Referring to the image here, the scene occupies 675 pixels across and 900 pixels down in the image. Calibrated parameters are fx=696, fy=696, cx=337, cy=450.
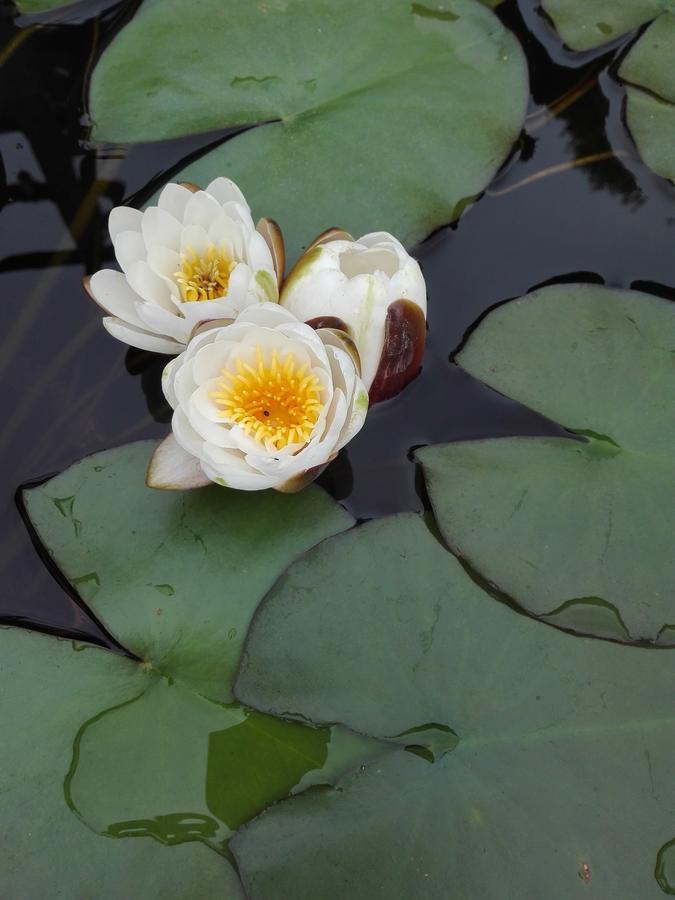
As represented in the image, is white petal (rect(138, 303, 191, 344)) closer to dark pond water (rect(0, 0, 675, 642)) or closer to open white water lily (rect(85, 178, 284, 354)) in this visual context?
open white water lily (rect(85, 178, 284, 354))

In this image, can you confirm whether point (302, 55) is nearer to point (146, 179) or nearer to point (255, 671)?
point (146, 179)

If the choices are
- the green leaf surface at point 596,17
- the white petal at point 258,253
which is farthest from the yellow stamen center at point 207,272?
the green leaf surface at point 596,17

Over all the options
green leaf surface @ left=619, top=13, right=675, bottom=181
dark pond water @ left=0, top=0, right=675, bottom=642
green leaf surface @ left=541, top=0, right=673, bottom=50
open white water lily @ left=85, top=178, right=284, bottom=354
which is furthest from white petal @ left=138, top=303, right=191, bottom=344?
green leaf surface @ left=541, top=0, right=673, bottom=50

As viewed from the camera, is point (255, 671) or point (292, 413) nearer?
point (292, 413)

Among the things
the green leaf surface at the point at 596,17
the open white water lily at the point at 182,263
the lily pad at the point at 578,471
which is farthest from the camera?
the green leaf surface at the point at 596,17

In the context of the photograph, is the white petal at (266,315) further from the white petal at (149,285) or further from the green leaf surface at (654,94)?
the green leaf surface at (654,94)

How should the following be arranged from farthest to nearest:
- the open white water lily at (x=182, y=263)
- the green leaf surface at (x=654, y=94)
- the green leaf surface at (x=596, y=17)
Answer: the green leaf surface at (x=596, y=17) < the green leaf surface at (x=654, y=94) < the open white water lily at (x=182, y=263)

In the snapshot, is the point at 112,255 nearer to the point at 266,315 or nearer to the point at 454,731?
the point at 266,315

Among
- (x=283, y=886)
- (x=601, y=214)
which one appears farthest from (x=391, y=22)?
(x=283, y=886)
